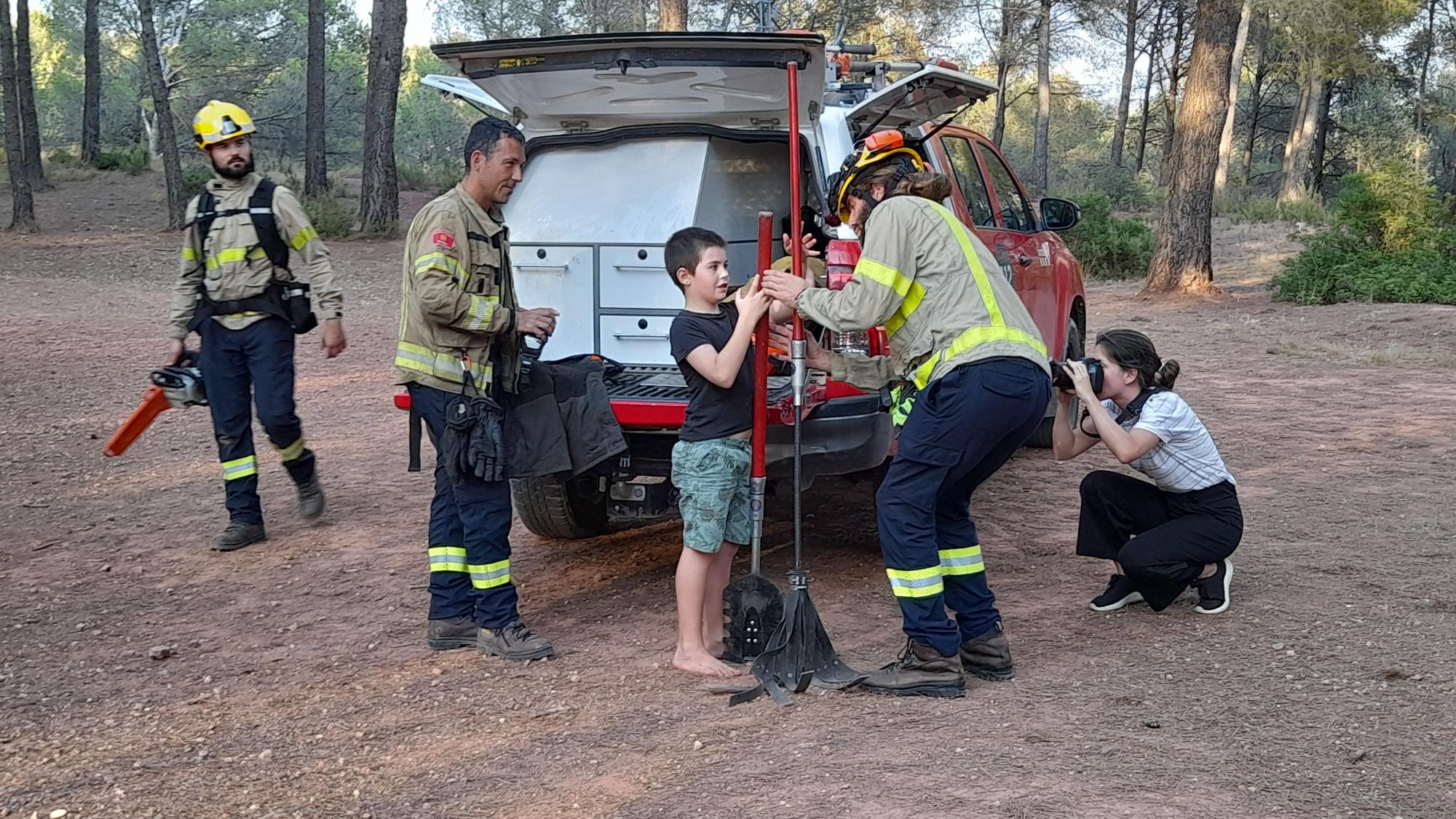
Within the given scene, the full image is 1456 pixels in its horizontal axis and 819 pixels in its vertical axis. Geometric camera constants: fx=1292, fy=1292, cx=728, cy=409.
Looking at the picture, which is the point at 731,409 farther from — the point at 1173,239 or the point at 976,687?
the point at 1173,239

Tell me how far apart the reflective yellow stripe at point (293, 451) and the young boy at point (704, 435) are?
8.45 feet

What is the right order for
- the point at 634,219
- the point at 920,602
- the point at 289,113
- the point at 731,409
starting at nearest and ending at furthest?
1. the point at 920,602
2. the point at 731,409
3. the point at 634,219
4. the point at 289,113

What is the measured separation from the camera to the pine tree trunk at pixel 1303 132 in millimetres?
29812

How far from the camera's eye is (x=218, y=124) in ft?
18.2

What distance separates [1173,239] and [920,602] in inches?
528

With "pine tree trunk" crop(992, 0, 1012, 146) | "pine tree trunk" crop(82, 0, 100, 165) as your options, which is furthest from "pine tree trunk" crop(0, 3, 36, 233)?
"pine tree trunk" crop(992, 0, 1012, 146)

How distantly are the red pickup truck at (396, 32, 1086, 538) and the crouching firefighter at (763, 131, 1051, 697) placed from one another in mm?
723

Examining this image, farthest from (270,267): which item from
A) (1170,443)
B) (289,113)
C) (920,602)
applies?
(289,113)

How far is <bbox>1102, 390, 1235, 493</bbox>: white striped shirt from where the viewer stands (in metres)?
4.70

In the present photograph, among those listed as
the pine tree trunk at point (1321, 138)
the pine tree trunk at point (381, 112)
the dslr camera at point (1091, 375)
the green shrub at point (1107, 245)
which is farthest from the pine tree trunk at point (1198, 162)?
the pine tree trunk at point (1321, 138)

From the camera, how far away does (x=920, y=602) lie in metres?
4.04

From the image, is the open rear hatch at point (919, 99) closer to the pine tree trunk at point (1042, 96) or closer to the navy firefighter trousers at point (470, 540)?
the navy firefighter trousers at point (470, 540)

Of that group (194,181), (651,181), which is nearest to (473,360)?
(651,181)

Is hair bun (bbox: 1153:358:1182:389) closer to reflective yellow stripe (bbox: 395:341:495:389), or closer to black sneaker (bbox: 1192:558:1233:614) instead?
black sneaker (bbox: 1192:558:1233:614)
